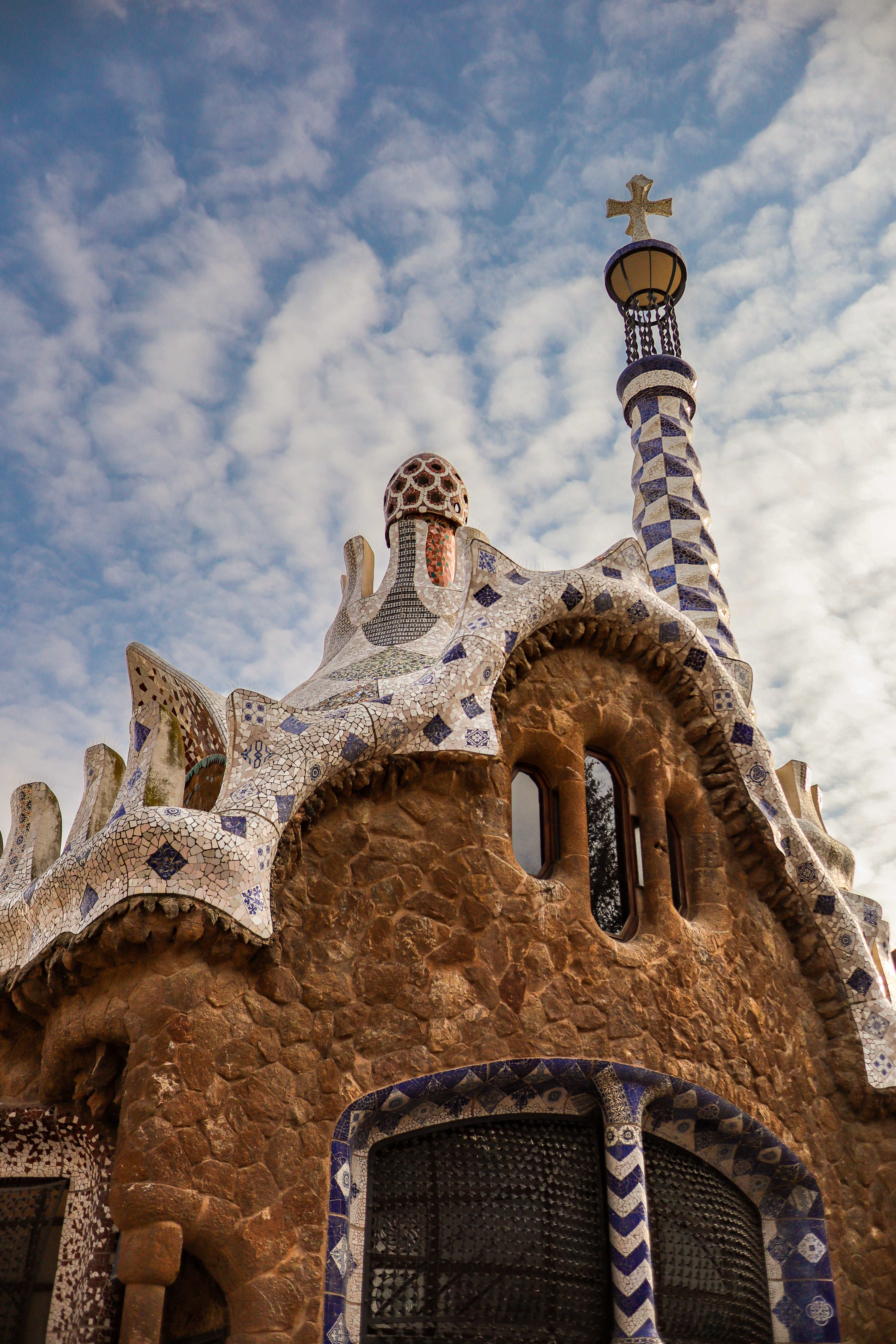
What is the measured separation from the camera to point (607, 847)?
208 inches

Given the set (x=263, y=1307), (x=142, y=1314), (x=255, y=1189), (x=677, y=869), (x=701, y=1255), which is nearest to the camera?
(x=142, y=1314)

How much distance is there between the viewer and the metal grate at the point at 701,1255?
439 cm

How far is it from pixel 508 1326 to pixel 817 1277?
165 centimetres

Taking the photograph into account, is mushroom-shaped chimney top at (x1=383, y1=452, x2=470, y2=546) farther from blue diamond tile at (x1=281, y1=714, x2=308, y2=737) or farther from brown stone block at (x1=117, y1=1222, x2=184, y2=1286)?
brown stone block at (x1=117, y1=1222, x2=184, y2=1286)

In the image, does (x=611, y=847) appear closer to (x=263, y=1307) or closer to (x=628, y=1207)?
(x=628, y=1207)

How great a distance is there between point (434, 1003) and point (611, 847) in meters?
1.45

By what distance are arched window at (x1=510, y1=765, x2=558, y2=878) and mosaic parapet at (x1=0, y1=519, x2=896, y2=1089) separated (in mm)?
490

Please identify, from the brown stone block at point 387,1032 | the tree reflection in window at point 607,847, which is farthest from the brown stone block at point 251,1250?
the tree reflection in window at point 607,847

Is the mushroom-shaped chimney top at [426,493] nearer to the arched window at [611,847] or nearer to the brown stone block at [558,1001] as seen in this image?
the arched window at [611,847]

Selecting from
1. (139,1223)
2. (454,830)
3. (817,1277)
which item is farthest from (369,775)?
(817,1277)

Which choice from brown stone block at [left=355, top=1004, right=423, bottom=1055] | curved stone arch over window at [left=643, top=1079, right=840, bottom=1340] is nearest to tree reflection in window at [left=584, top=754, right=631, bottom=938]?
curved stone arch over window at [left=643, top=1079, right=840, bottom=1340]

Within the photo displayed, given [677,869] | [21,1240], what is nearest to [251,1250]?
[21,1240]

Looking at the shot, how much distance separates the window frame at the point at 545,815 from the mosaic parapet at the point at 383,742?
49cm

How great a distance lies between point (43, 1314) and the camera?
155 inches
